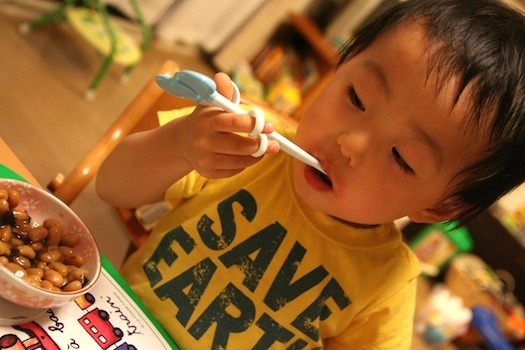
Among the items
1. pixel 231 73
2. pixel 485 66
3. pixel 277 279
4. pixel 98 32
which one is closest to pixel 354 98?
pixel 485 66

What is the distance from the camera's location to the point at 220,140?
52 centimetres

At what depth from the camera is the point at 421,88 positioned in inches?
20.5

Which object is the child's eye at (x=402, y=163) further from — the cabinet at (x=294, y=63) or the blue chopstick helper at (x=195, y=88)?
the cabinet at (x=294, y=63)

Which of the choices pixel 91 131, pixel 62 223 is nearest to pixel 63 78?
pixel 91 131

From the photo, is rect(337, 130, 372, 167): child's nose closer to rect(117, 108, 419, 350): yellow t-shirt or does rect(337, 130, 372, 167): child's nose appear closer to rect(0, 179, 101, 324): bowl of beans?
rect(117, 108, 419, 350): yellow t-shirt

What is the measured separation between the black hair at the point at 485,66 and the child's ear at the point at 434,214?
0.06 meters

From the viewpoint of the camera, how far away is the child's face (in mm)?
526

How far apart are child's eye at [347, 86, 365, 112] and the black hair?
65 millimetres

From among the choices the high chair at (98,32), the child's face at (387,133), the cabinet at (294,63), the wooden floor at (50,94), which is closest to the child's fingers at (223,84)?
the child's face at (387,133)

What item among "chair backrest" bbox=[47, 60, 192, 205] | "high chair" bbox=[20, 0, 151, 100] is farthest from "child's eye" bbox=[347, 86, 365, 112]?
"high chair" bbox=[20, 0, 151, 100]

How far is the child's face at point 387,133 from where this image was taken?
0.53m

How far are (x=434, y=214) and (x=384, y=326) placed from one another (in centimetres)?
18

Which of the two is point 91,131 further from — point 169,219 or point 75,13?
point 169,219

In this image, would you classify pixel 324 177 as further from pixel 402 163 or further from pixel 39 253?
pixel 39 253
